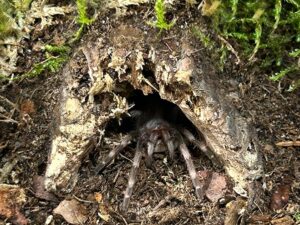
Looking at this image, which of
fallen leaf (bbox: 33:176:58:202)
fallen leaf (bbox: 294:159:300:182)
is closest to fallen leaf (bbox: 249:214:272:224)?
fallen leaf (bbox: 294:159:300:182)

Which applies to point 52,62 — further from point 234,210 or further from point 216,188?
point 234,210

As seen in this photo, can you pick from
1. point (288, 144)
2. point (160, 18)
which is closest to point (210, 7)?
point (160, 18)

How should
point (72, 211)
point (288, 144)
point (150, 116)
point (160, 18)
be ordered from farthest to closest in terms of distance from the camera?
point (150, 116) → point (288, 144) → point (72, 211) → point (160, 18)

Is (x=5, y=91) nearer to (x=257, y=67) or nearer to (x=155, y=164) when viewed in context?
(x=155, y=164)

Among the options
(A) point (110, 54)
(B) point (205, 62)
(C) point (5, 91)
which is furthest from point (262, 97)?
(C) point (5, 91)

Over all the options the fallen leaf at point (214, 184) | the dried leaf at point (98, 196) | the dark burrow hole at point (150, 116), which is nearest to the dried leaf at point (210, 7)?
the dark burrow hole at point (150, 116)
